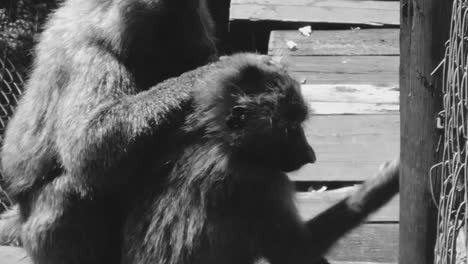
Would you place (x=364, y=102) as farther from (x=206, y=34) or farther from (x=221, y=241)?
(x=221, y=241)

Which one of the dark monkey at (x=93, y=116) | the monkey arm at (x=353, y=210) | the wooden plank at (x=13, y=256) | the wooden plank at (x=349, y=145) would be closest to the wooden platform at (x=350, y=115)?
the wooden plank at (x=349, y=145)

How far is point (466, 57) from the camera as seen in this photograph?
330 centimetres

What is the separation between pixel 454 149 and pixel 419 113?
205mm

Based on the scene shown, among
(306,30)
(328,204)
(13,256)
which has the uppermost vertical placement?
(13,256)

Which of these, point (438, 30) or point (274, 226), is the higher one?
point (438, 30)

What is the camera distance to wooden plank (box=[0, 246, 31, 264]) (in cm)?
495

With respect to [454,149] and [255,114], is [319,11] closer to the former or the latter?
[255,114]

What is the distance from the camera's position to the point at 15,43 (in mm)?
8750

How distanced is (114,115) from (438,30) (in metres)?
1.58

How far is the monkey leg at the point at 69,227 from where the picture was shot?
14.4 feet

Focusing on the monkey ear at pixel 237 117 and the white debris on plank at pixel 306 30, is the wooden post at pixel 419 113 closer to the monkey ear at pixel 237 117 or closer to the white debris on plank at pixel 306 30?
the monkey ear at pixel 237 117

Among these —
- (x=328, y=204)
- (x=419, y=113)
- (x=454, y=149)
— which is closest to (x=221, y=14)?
(x=328, y=204)

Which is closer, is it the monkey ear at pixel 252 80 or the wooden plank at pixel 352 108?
the monkey ear at pixel 252 80

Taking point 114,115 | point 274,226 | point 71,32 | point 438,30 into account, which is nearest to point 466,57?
point 438,30
